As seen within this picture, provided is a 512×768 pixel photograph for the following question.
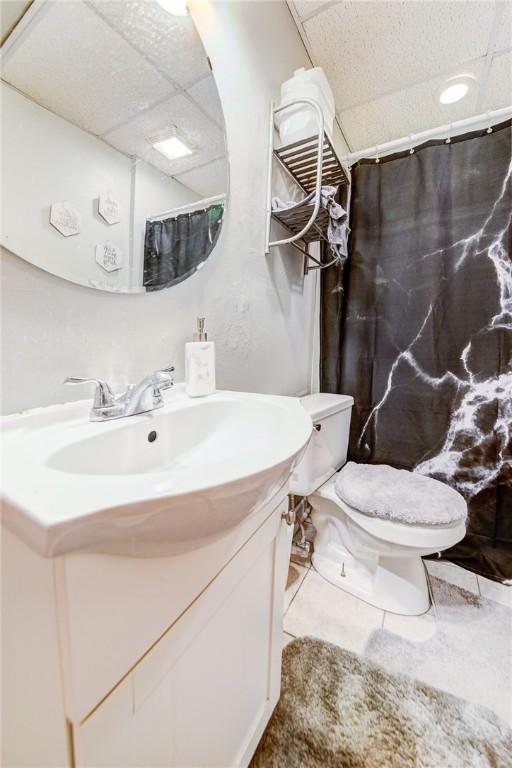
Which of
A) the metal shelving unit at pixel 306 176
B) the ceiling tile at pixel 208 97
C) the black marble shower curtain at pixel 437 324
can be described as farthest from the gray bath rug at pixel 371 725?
the ceiling tile at pixel 208 97

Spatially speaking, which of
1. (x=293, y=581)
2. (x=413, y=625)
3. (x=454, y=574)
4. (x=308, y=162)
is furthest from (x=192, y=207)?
(x=454, y=574)

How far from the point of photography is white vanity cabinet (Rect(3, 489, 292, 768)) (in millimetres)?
270

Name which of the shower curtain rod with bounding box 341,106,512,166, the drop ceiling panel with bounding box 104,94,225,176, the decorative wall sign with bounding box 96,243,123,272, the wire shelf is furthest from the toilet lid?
the shower curtain rod with bounding box 341,106,512,166

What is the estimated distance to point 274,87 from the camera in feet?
3.69

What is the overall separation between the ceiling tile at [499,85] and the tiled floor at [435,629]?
2.13m

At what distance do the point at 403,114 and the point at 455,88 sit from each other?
0.21 m

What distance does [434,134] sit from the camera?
1.47 m

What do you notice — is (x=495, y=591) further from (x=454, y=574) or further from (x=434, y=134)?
(x=434, y=134)

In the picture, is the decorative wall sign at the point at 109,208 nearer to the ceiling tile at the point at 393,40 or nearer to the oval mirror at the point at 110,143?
the oval mirror at the point at 110,143

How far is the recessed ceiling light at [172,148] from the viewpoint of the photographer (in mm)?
720

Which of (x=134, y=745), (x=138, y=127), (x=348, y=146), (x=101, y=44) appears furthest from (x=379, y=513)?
(x=348, y=146)

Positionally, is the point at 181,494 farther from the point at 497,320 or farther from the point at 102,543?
the point at 497,320

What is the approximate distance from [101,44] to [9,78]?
234 millimetres

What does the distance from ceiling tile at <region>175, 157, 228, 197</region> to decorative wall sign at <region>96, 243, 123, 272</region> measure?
289 millimetres
